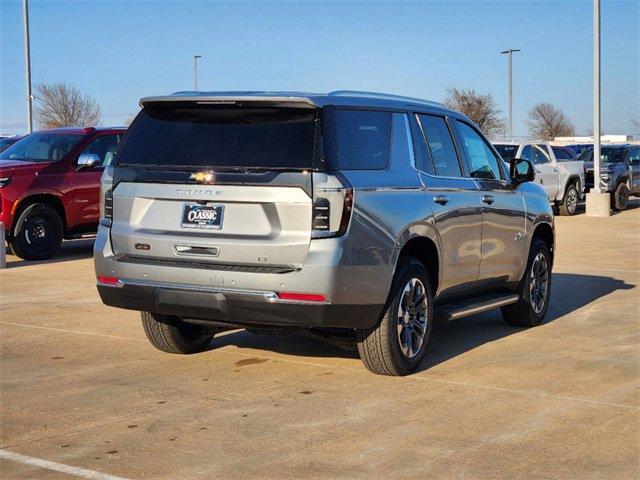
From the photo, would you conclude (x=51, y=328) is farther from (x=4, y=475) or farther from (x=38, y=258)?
(x=38, y=258)

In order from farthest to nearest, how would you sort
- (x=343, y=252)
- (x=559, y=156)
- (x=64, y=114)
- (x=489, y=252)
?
(x=64, y=114), (x=559, y=156), (x=489, y=252), (x=343, y=252)

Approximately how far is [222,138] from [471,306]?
2.59 metres

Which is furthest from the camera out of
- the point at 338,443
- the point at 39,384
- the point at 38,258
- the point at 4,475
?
the point at 38,258

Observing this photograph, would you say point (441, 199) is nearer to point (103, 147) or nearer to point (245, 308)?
point (245, 308)

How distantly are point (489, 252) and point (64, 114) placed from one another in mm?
44040

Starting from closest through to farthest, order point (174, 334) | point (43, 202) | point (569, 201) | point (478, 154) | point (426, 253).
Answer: point (426, 253)
point (174, 334)
point (478, 154)
point (43, 202)
point (569, 201)

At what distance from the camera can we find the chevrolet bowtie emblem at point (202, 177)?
6.77 meters

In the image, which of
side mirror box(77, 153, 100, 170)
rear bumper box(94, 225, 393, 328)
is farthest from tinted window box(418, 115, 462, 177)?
side mirror box(77, 153, 100, 170)

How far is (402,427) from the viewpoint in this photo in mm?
6008

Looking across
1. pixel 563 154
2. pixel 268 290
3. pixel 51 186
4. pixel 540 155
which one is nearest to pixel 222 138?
pixel 268 290

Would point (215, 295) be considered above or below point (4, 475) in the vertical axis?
above

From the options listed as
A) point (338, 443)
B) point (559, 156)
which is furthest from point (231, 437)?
point (559, 156)

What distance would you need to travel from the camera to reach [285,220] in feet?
21.5

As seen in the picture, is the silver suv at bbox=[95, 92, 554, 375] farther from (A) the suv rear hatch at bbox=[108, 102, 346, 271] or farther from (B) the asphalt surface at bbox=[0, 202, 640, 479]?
(B) the asphalt surface at bbox=[0, 202, 640, 479]
